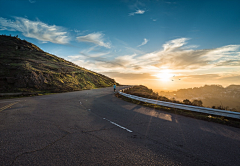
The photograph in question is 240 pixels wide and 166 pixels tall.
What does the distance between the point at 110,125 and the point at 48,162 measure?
3.27m

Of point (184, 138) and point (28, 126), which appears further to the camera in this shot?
point (28, 126)

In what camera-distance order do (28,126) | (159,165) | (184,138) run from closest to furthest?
(159,165), (184,138), (28,126)

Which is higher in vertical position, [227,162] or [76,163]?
A: [227,162]

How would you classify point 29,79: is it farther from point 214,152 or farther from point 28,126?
point 214,152

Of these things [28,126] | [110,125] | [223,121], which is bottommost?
[28,126]

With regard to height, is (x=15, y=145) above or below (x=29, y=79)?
below

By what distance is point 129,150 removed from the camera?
12.4ft

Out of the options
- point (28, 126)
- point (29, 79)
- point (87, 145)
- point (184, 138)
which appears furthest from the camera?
point (29, 79)

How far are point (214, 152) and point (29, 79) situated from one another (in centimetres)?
3057

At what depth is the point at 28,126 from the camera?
18.8 ft

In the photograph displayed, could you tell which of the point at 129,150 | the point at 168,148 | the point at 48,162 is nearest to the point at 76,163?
the point at 48,162

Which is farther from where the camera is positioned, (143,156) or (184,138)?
(184,138)

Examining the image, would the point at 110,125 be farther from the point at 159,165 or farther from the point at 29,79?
the point at 29,79

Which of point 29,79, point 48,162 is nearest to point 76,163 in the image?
point 48,162
